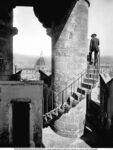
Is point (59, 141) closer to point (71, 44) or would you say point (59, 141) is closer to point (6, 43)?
point (71, 44)

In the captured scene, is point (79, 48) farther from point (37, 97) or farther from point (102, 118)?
point (37, 97)

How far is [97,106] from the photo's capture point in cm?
1107

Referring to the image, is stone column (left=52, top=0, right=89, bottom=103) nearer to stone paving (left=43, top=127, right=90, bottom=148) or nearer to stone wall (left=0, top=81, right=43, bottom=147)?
stone paving (left=43, top=127, right=90, bottom=148)

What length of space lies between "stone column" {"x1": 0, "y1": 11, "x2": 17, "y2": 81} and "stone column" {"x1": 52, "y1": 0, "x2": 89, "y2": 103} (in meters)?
3.55

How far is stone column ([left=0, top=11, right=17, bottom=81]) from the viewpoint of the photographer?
445 inches

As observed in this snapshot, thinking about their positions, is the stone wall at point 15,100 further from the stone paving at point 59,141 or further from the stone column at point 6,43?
the stone column at point 6,43

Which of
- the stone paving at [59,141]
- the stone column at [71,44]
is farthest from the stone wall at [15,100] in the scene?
the stone column at [71,44]

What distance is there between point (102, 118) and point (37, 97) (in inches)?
198

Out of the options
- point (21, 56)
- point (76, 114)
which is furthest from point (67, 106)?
point (21, 56)

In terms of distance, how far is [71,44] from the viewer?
9828mm

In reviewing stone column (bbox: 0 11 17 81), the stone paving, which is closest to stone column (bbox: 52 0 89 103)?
the stone paving

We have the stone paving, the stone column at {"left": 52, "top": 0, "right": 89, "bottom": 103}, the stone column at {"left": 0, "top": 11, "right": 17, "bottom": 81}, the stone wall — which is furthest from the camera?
the stone column at {"left": 0, "top": 11, "right": 17, "bottom": 81}

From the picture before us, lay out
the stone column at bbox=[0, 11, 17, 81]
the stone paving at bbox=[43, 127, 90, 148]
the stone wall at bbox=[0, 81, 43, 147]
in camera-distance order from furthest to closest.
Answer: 1. the stone column at bbox=[0, 11, 17, 81]
2. the stone paving at bbox=[43, 127, 90, 148]
3. the stone wall at bbox=[0, 81, 43, 147]

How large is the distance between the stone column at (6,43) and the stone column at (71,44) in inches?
140
